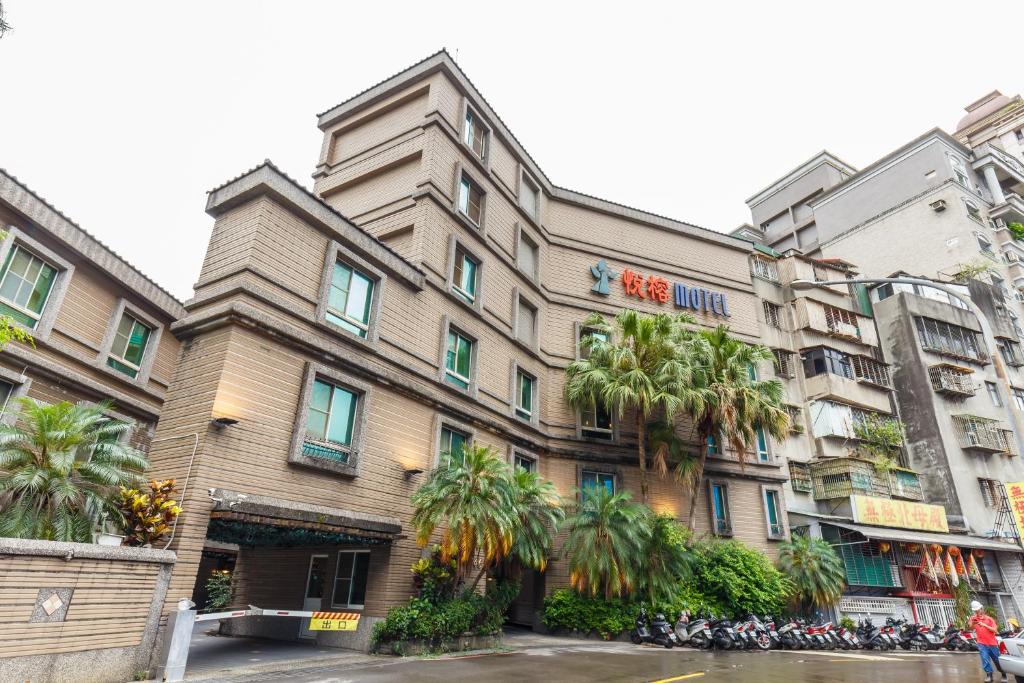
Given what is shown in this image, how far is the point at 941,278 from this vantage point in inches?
1576

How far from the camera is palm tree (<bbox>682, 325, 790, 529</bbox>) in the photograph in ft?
73.4

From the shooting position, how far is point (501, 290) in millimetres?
22547

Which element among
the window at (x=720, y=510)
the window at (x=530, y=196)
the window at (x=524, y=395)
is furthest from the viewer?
the window at (x=530, y=196)

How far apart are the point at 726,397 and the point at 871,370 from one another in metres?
17.5

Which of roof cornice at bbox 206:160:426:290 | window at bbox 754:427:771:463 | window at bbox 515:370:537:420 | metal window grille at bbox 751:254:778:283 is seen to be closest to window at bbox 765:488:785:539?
window at bbox 754:427:771:463

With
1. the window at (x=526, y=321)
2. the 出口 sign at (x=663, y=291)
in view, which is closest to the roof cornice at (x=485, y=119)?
the 出口 sign at (x=663, y=291)

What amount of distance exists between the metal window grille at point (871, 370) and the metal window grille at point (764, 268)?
6733mm

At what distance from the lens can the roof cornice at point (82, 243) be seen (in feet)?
46.4

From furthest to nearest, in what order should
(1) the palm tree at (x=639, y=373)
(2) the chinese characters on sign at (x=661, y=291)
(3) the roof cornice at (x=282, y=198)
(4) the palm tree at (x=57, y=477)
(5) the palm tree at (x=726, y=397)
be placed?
(2) the chinese characters on sign at (x=661, y=291), (5) the palm tree at (x=726, y=397), (1) the palm tree at (x=639, y=373), (3) the roof cornice at (x=282, y=198), (4) the palm tree at (x=57, y=477)

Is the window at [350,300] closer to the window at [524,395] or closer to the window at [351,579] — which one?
the window at [351,579]

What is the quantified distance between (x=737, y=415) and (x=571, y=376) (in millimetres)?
6766

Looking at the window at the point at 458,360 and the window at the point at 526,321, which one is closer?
the window at the point at 458,360

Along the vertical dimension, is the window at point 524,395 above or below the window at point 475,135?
below

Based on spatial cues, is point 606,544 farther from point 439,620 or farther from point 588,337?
point 588,337
